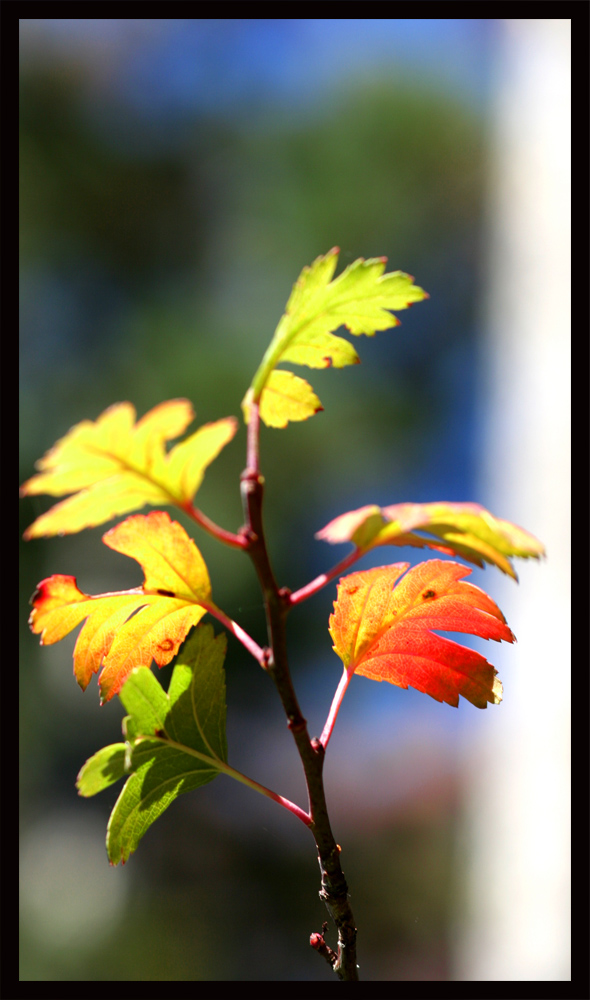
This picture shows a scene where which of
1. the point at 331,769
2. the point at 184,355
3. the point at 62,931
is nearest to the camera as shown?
the point at 62,931

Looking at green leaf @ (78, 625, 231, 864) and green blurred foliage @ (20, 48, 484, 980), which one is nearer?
green leaf @ (78, 625, 231, 864)

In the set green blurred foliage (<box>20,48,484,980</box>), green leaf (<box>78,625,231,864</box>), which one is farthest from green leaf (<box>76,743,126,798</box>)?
green blurred foliage (<box>20,48,484,980</box>)

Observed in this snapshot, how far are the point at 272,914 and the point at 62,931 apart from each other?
0.36 meters

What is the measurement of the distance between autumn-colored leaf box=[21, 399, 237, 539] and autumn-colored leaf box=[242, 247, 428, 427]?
0.03m

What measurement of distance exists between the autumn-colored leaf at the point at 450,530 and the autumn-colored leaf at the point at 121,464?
0.14ft

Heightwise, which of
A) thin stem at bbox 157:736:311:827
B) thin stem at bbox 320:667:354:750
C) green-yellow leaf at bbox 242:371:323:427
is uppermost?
green-yellow leaf at bbox 242:371:323:427

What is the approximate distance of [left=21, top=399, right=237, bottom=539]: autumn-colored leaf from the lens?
0.19 meters

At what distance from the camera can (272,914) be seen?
1.20m

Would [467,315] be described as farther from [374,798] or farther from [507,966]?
[507,966]

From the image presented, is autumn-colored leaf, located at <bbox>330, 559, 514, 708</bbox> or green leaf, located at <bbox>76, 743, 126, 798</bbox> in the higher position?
autumn-colored leaf, located at <bbox>330, 559, 514, 708</bbox>

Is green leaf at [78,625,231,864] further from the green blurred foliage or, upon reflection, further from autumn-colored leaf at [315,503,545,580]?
the green blurred foliage

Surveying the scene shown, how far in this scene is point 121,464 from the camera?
20 cm

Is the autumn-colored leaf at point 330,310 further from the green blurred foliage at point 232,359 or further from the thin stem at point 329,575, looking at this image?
the green blurred foliage at point 232,359

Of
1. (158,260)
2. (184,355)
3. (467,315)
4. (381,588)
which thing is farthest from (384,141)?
(381,588)
